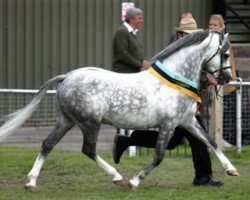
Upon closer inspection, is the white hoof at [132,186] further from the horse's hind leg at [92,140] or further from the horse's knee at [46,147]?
the horse's knee at [46,147]

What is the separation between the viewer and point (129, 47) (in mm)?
12352

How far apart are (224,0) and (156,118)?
998 centimetres

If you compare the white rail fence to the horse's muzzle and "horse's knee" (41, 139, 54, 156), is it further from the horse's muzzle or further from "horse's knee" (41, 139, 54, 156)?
the horse's muzzle

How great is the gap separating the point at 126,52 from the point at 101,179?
1.69m

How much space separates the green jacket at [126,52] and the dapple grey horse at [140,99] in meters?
1.23

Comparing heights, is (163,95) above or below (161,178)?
above

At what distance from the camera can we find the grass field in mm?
10619

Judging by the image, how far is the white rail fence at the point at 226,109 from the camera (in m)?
14.8

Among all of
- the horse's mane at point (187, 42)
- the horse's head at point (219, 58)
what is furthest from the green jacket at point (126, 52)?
the horse's head at point (219, 58)

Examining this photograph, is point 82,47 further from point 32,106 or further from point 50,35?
point 32,106

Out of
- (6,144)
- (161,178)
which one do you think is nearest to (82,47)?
(6,144)

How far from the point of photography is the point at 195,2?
2023 cm

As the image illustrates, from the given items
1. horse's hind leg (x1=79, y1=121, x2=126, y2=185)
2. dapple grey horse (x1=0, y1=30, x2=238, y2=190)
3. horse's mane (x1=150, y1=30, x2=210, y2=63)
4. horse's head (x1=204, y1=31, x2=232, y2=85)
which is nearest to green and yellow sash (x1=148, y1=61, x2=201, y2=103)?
dapple grey horse (x1=0, y1=30, x2=238, y2=190)

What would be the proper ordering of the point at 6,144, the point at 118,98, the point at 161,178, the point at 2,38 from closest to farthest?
1. the point at 118,98
2. the point at 161,178
3. the point at 6,144
4. the point at 2,38
